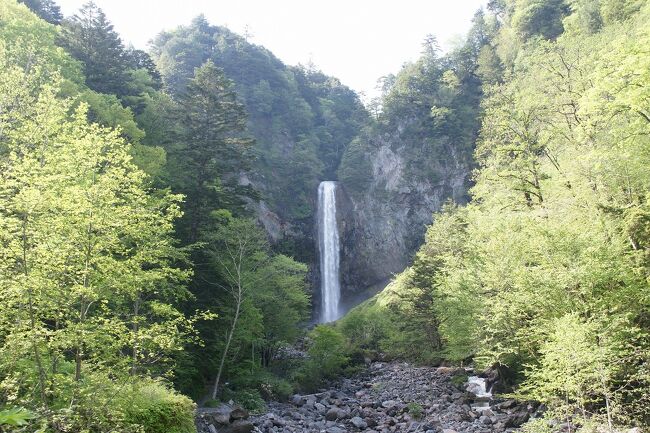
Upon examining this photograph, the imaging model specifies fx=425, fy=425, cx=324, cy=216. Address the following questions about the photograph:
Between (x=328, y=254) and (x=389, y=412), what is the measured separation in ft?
109

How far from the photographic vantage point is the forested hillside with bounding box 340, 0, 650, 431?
10148 millimetres

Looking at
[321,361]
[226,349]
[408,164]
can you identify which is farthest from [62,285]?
[408,164]

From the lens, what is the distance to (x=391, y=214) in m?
55.0

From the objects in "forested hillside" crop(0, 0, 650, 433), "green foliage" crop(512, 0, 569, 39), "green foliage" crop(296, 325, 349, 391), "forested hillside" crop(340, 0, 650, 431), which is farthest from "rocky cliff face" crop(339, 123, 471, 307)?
"green foliage" crop(296, 325, 349, 391)

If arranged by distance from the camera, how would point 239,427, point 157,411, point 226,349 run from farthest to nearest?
point 226,349 < point 239,427 < point 157,411

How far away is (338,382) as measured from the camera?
2630cm

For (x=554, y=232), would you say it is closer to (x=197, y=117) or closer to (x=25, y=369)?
(x=25, y=369)

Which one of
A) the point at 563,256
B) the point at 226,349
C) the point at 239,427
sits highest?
the point at 563,256

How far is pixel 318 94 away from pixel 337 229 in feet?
98.5

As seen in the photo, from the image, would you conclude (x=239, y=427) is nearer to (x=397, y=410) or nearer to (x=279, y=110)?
(x=397, y=410)

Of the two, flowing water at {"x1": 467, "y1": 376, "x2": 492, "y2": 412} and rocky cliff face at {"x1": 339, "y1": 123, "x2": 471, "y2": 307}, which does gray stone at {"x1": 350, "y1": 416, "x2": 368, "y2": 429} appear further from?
rocky cliff face at {"x1": 339, "y1": 123, "x2": 471, "y2": 307}

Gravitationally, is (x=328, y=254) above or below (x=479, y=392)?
above

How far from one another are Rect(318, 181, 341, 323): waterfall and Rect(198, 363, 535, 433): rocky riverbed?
81.1 ft

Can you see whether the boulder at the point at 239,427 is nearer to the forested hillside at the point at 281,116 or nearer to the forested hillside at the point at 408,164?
the forested hillside at the point at 281,116
